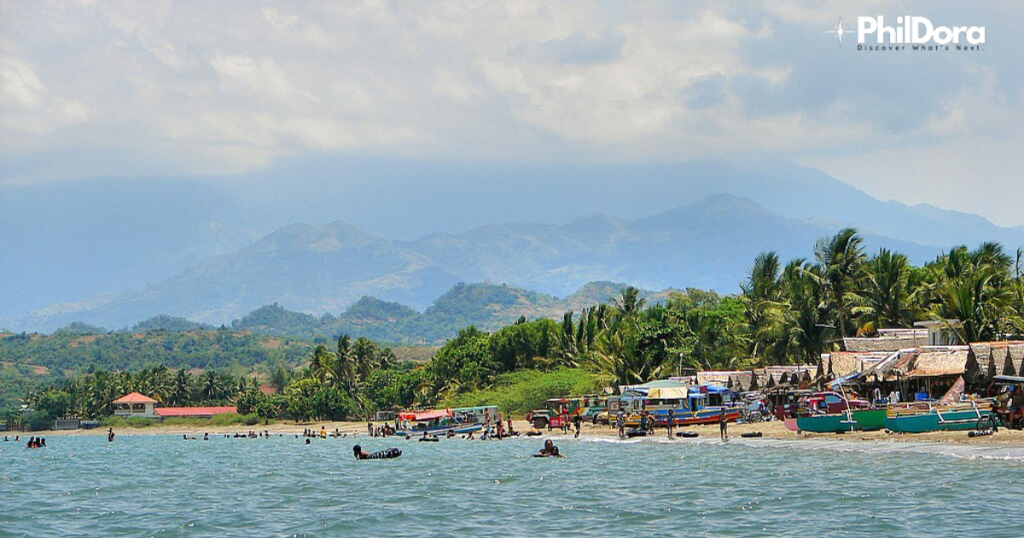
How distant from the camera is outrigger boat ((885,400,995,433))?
41.4 meters

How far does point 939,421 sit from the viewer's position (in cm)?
4234

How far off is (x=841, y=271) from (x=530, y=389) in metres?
28.0

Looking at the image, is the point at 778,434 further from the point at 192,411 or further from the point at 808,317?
the point at 192,411

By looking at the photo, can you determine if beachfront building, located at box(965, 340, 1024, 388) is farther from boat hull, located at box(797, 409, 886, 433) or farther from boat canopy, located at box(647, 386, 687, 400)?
boat canopy, located at box(647, 386, 687, 400)

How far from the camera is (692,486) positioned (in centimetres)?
3319

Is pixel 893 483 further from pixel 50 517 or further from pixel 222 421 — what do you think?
pixel 222 421

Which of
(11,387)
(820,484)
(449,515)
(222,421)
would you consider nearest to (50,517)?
(449,515)

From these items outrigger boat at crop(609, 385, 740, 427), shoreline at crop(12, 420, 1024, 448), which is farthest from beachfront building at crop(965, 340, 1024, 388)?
outrigger boat at crop(609, 385, 740, 427)

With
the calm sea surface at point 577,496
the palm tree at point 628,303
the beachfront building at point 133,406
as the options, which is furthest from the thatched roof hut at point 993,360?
the beachfront building at point 133,406

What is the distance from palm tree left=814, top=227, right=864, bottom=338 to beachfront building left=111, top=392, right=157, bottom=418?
91.0m

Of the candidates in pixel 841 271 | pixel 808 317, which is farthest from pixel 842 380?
pixel 841 271

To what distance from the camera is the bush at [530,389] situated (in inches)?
3337

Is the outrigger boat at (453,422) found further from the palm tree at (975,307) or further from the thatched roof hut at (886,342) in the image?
the palm tree at (975,307)

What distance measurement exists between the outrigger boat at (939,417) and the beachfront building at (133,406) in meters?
108
